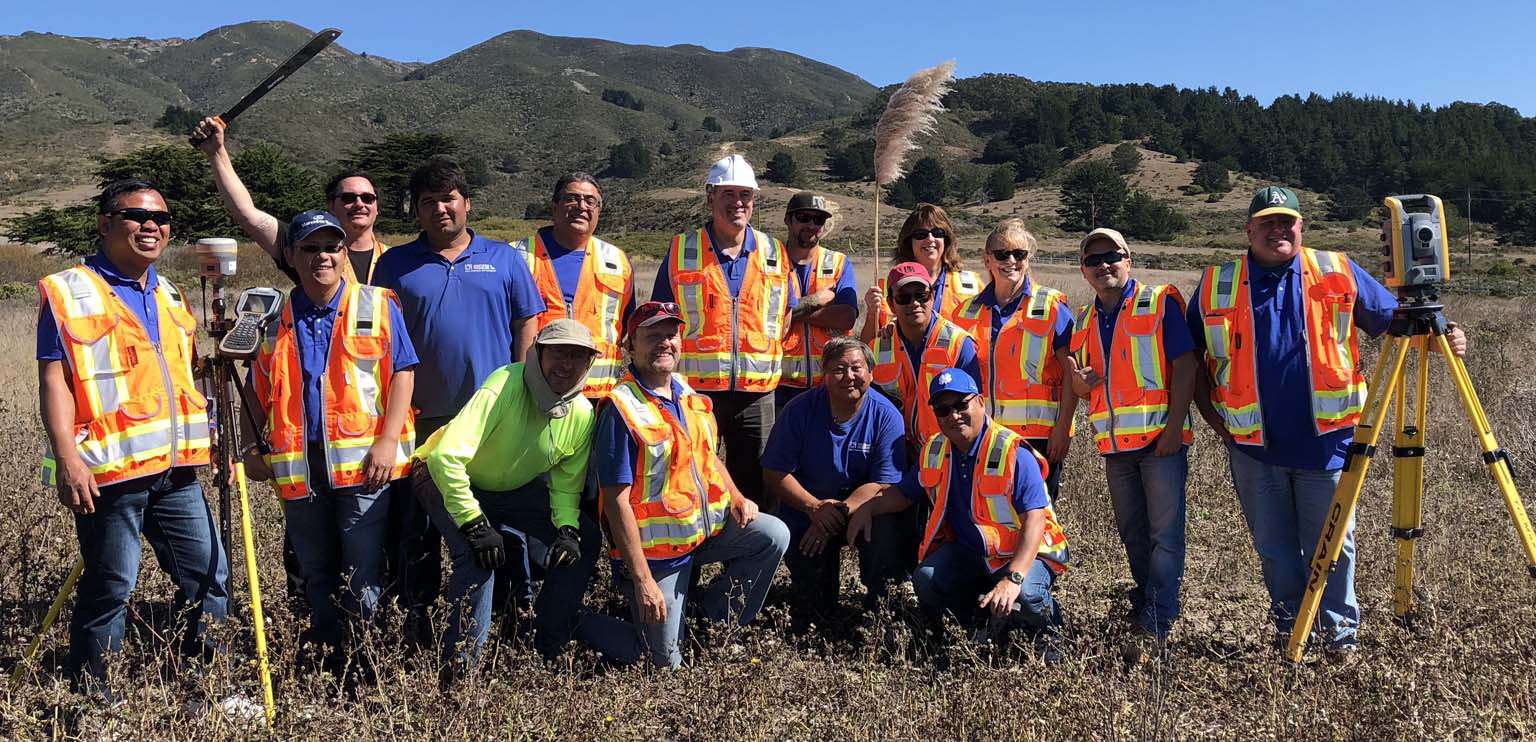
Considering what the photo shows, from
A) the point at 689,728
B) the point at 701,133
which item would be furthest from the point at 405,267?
the point at 701,133

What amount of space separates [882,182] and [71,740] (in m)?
4.79

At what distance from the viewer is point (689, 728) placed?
11.9 feet

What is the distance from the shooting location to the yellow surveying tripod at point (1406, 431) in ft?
12.4

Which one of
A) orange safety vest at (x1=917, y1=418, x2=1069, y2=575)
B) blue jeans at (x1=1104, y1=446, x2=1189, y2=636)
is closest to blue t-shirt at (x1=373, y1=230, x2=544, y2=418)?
orange safety vest at (x1=917, y1=418, x2=1069, y2=575)

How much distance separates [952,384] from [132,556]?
129 inches

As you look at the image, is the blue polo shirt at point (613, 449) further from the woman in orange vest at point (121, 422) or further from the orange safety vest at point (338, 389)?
the woman in orange vest at point (121, 422)

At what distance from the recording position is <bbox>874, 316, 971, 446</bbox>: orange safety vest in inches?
199

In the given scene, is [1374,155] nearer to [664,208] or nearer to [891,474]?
[664,208]

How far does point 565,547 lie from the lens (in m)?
4.11

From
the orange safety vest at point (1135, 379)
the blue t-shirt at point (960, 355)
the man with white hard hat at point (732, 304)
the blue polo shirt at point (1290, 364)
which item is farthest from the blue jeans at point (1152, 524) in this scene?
the man with white hard hat at point (732, 304)

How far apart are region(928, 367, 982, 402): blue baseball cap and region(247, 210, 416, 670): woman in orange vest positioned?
7.17 ft

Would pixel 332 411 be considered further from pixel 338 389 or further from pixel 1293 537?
pixel 1293 537

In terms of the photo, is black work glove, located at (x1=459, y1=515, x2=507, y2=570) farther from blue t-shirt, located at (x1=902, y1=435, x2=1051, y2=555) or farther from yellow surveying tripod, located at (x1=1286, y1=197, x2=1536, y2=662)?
yellow surveying tripod, located at (x1=1286, y1=197, x2=1536, y2=662)

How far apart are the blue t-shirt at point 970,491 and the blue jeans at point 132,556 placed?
10.0ft
